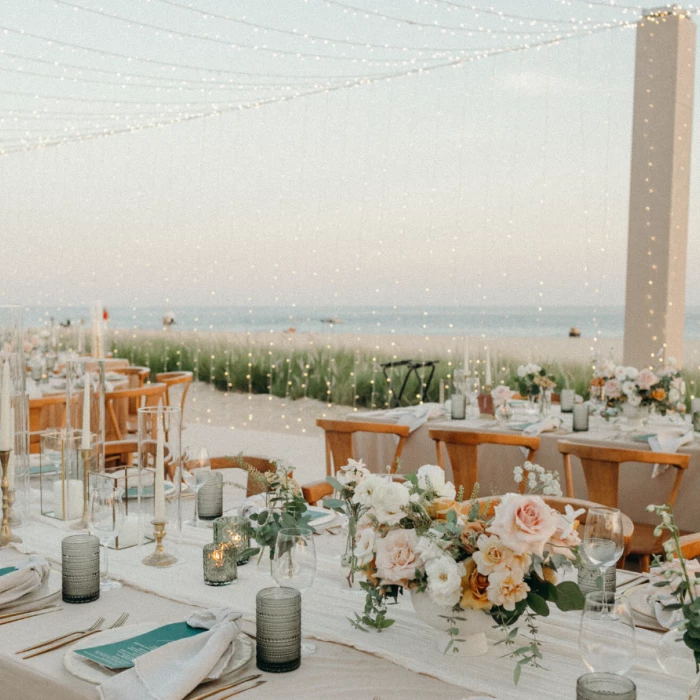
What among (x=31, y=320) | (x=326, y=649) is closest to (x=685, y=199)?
(x=326, y=649)

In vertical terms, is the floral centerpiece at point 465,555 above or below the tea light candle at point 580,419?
above

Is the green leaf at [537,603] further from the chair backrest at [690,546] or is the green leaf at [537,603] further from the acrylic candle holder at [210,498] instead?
the acrylic candle holder at [210,498]

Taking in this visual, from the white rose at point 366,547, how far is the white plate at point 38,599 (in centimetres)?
69

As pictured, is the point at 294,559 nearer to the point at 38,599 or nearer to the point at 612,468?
the point at 38,599

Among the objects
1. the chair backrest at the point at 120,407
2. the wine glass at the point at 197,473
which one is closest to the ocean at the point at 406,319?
the chair backrest at the point at 120,407

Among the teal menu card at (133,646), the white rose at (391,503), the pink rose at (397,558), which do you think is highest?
the white rose at (391,503)

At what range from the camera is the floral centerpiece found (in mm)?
1310

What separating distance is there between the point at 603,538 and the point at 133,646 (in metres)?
0.95

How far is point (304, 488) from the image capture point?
2.82 metres

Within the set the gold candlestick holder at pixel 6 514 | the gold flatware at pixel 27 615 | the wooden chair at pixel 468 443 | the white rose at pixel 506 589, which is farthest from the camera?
the wooden chair at pixel 468 443

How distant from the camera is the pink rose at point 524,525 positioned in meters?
1.29

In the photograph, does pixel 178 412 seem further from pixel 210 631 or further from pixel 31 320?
pixel 31 320

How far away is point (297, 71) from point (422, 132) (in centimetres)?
137

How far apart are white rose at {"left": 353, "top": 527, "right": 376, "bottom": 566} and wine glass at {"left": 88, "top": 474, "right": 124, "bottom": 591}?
2.09 ft
